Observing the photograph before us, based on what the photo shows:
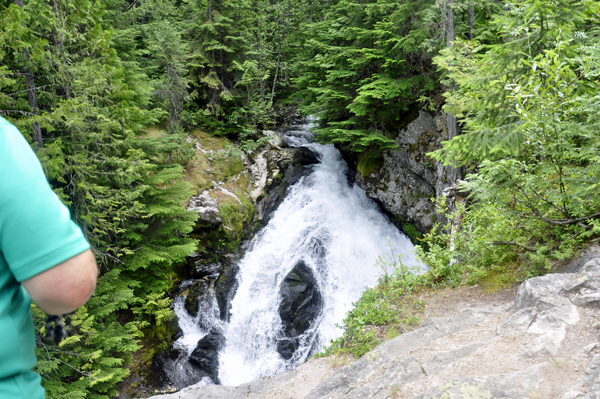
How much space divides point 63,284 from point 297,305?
34.4 feet

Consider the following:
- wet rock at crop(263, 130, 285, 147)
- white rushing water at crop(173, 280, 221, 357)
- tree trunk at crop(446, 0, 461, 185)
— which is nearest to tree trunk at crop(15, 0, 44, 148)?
white rushing water at crop(173, 280, 221, 357)

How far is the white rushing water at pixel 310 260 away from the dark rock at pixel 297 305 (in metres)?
0.18

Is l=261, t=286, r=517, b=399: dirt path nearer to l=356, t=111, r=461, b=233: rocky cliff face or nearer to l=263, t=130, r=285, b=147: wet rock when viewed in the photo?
l=356, t=111, r=461, b=233: rocky cliff face

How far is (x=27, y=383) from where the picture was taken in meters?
0.95

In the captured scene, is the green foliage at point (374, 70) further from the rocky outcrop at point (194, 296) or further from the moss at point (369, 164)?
the rocky outcrop at point (194, 296)

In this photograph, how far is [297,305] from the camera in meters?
10.8

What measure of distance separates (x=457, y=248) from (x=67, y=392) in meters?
9.39

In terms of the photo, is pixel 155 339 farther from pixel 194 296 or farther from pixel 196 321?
pixel 194 296

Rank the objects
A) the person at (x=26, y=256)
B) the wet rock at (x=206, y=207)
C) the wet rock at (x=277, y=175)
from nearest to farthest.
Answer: the person at (x=26, y=256)
the wet rock at (x=206, y=207)
the wet rock at (x=277, y=175)

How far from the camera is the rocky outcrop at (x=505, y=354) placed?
2828 millimetres

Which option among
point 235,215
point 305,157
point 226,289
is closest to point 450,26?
point 305,157

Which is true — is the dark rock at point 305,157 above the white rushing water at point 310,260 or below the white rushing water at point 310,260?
above

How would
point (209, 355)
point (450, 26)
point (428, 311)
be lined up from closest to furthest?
point (428, 311)
point (209, 355)
point (450, 26)

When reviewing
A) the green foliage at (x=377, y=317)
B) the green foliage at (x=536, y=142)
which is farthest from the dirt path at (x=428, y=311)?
the green foliage at (x=536, y=142)
